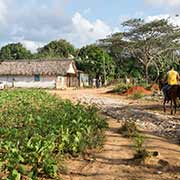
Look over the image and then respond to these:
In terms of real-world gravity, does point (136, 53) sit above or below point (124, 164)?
above

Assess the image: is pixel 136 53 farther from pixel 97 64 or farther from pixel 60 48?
pixel 60 48

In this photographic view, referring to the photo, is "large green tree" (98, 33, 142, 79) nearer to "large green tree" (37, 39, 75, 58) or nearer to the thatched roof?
the thatched roof

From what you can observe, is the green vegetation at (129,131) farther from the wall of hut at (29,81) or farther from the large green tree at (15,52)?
the large green tree at (15,52)

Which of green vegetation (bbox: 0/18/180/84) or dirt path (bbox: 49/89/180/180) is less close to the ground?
green vegetation (bbox: 0/18/180/84)

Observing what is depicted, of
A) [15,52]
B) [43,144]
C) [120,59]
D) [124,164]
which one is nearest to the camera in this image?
[43,144]

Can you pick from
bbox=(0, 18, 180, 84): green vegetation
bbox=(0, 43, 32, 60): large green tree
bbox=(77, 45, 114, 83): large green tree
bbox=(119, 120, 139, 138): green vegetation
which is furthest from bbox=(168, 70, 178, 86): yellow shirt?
bbox=(0, 43, 32, 60): large green tree

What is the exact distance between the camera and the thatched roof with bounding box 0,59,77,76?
167 feet

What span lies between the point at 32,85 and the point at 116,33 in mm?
12778

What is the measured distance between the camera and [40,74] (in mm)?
51312

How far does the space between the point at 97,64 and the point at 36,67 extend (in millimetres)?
8673

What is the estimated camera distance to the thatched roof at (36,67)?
50906mm

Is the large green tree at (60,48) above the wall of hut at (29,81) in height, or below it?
above

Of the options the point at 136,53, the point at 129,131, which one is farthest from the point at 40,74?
the point at 129,131

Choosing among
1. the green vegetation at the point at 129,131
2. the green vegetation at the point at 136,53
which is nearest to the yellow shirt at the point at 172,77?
the green vegetation at the point at 129,131
